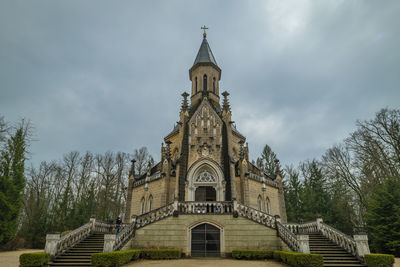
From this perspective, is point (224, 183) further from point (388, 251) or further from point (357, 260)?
point (388, 251)

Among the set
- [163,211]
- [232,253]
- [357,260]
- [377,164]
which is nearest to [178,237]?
[163,211]

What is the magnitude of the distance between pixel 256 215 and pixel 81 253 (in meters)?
11.5

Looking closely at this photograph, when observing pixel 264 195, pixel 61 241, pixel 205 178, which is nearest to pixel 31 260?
pixel 61 241

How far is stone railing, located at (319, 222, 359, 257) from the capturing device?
12530mm

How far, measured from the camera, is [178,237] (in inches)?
614

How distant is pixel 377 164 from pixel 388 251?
34.2 ft

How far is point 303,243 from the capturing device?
1237 centimetres

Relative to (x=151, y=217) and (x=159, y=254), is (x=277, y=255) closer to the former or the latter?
(x=159, y=254)

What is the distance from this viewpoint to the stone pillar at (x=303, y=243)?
1222 centimetres

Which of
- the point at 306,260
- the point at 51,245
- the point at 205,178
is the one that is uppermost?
the point at 205,178

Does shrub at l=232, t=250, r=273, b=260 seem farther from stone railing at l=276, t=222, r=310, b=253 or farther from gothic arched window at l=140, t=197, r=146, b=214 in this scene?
Result: gothic arched window at l=140, t=197, r=146, b=214

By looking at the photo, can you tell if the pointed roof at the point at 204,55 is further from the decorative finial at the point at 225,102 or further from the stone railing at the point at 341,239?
the stone railing at the point at 341,239

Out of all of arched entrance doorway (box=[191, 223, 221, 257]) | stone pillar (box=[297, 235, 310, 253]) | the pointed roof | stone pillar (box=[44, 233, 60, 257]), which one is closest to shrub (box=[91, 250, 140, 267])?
stone pillar (box=[44, 233, 60, 257])

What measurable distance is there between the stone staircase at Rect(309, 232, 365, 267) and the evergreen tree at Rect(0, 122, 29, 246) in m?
26.8
